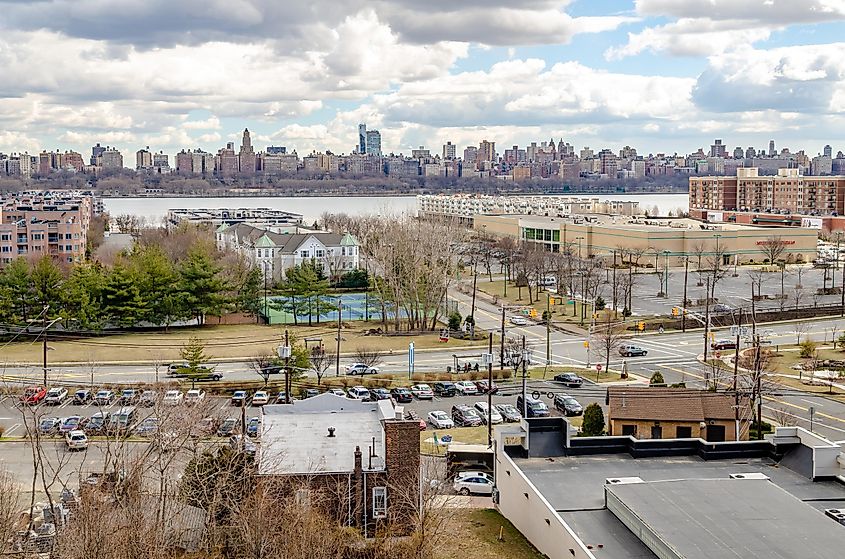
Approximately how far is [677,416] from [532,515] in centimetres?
1092

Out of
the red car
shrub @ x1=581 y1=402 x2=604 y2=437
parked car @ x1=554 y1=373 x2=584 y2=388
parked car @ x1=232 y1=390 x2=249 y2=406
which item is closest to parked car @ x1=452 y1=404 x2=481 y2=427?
shrub @ x1=581 y1=402 x2=604 y2=437

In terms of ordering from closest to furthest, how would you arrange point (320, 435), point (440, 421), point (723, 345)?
point (320, 435) → point (440, 421) → point (723, 345)

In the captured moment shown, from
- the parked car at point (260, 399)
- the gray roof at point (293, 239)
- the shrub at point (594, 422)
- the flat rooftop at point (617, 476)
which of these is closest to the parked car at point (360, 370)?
the parked car at point (260, 399)

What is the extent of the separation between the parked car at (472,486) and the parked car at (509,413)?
7431 millimetres

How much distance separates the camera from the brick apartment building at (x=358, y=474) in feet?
64.6

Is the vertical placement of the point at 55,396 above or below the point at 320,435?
below

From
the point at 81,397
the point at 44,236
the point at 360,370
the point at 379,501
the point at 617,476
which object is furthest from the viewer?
the point at 44,236

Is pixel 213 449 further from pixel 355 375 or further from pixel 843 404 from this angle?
pixel 843 404

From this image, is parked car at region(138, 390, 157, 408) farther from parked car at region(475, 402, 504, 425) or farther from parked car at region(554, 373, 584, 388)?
parked car at region(554, 373, 584, 388)

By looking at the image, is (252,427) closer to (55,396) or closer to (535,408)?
(55,396)

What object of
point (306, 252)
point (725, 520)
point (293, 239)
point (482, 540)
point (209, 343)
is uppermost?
point (293, 239)

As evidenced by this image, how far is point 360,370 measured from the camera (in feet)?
130

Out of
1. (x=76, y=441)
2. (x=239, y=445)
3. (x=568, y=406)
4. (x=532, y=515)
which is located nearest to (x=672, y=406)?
(x=568, y=406)

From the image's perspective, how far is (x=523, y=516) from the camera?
1934cm
